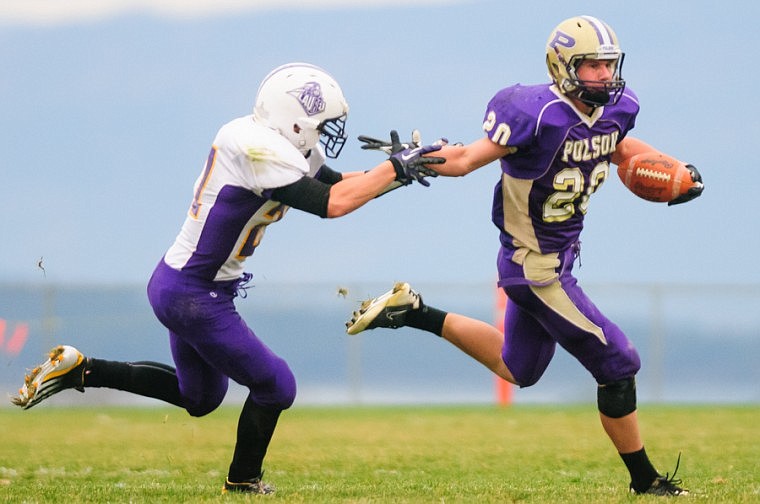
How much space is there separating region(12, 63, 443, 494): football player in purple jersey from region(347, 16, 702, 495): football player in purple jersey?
0.44 metres

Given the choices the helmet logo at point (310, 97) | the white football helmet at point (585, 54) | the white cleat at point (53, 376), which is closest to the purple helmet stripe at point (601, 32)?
the white football helmet at point (585, 54)

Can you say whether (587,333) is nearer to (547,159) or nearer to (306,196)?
(547,159)

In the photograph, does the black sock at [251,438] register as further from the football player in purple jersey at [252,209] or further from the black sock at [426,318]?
the black sock at [426,318]

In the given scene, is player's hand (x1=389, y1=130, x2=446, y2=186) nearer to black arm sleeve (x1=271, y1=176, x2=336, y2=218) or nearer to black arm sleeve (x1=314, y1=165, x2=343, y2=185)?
black arm sleeve (x1=271, y1=176, x2=336, y2=218)

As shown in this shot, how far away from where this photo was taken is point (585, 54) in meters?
5.23

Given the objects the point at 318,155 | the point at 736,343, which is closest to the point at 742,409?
the point at 736,343

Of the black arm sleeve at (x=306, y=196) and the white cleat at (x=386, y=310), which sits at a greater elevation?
the black arm sleeve at (x=306, y=196)

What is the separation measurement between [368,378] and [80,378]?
33.1 ft

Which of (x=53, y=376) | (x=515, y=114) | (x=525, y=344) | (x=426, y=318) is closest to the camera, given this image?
(x=515, y=114)

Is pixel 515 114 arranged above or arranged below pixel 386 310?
above

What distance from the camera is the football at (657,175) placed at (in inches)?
224

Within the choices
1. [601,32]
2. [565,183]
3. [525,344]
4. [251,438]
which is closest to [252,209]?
[251,438]

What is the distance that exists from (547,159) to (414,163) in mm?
622

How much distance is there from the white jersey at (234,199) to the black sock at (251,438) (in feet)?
2.18
